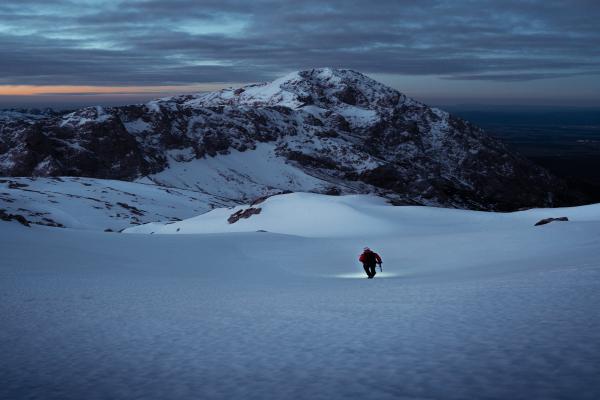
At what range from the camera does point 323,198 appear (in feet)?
160

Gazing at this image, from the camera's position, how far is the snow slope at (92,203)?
222 feet

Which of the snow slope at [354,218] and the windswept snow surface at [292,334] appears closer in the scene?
the windswept snow surface at [292,334]

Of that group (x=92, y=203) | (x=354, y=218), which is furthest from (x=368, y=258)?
(x=92, y=203)

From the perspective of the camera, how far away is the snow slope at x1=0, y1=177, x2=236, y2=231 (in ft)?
222

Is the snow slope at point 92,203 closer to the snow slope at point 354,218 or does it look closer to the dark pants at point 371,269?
the snow slope at point 354,218

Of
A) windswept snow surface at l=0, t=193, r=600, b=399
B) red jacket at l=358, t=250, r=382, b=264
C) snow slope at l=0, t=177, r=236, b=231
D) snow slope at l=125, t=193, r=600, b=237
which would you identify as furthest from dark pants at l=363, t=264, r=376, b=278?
snow slope at l=0, t=177, r=236, b=231

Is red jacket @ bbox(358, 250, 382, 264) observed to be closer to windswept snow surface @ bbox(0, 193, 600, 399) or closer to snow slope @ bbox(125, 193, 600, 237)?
windswept snow surface @ bbox(0, 193, 600, 399)

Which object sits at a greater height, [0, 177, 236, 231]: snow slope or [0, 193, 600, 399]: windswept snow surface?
[0, 193, 600, 399]: windswept snow surface

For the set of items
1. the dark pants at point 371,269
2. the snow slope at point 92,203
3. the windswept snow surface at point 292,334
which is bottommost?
the snow slope at point 92,203

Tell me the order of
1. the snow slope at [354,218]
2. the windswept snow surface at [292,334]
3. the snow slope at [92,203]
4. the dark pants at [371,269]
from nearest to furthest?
the windswept snow surface at [292,334] < the dark pants at [371,269] < the snow slope at [354,218] < the snow slope at [92,203]

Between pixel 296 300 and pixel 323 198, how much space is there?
121 ft

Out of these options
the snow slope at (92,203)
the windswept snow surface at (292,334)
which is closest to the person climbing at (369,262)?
the windswept snow surface at (292,334)

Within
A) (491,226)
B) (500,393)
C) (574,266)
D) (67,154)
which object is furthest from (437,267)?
(67,154)

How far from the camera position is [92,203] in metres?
78.6
